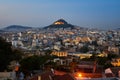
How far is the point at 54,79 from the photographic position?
19406mm

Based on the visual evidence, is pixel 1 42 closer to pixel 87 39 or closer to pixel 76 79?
pixel 76 79

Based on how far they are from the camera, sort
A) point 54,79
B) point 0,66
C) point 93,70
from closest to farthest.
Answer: point 54,79 < point 93,70 < point 0,66

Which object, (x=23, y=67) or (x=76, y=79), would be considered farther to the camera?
(x=23, y=67)

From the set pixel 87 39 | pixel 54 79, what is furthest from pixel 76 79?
pixel 87 39

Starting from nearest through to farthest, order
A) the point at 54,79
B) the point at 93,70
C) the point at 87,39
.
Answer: the point at 54,79
the point at 93,70
the point at 87,39

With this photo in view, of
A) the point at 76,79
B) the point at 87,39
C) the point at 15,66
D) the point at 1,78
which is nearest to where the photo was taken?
the point at 76,79

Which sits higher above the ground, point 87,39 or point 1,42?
point 1,42

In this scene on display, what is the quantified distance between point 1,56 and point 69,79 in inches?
427

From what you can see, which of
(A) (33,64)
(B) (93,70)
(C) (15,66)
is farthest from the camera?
(A) (33,64)

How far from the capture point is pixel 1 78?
69.1ft

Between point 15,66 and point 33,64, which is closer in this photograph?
point 15,66

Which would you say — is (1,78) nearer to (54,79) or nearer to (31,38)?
(54,79)

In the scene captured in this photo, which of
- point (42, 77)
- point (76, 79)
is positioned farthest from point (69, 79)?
point (42, 77)

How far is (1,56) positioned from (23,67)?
584 cm
